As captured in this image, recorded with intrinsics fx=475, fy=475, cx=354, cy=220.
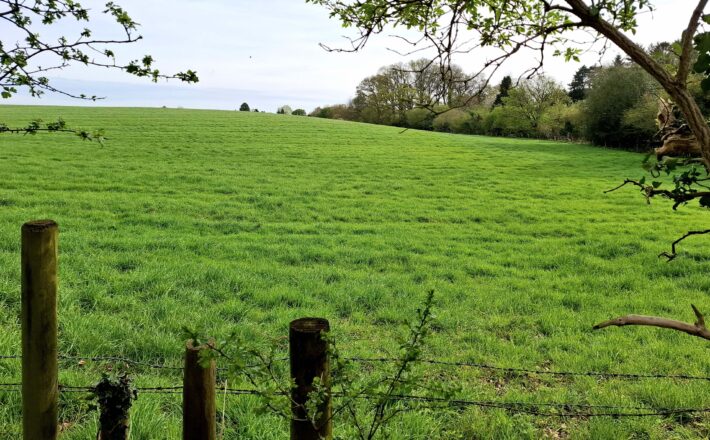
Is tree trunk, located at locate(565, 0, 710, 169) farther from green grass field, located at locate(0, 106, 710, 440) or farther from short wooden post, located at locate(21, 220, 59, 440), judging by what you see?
short wooden post, located at locate(21, 220, 59, 440)

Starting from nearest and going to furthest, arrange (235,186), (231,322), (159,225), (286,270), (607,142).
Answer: (231,322) < (286,270) < (159,225) < (235,186) < (607,142)

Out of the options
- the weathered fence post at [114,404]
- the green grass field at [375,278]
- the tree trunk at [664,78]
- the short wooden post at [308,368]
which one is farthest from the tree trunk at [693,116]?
the weathered fence post at [114,404]

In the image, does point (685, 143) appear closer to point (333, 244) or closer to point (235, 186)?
point (333, 244)

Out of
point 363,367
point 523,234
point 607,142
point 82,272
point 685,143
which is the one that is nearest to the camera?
point 685,143

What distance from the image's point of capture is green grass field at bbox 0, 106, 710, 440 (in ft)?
14.7

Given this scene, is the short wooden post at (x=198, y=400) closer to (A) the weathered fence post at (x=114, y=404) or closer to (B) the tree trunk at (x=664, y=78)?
(A) the weathered fence post at (x=114, y=404)

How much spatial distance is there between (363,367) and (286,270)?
3.61 meters

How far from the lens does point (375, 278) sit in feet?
27.4

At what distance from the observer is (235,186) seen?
1753cm

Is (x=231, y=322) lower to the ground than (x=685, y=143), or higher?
lower

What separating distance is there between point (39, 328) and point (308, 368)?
1.31 meters

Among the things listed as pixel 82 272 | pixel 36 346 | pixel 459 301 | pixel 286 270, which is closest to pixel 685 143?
pixel 36 346

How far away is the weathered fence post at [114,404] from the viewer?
2.52 metres

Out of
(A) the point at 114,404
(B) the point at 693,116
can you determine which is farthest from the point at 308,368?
(B) the point at 693,116
